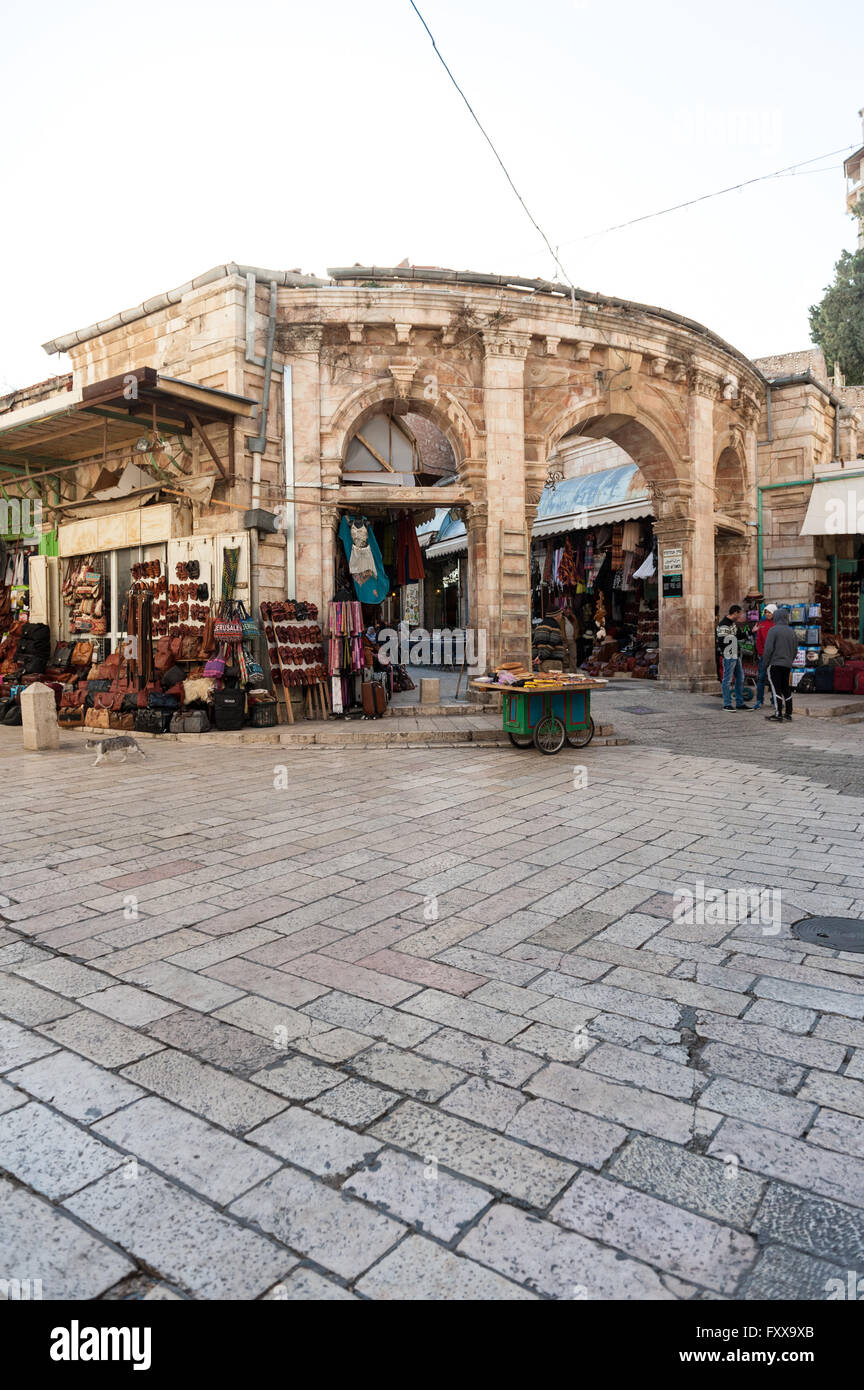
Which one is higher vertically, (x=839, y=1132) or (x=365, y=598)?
(x=365, y=598)

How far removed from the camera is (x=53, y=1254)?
1901 millimetres

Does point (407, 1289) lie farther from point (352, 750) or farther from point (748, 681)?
point (748, 681)

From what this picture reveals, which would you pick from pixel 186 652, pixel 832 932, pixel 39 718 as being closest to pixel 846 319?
pixel 186 652

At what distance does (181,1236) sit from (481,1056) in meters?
1.13

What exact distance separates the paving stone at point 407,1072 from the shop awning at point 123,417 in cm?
939

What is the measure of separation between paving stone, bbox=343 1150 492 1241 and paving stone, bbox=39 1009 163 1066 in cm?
103

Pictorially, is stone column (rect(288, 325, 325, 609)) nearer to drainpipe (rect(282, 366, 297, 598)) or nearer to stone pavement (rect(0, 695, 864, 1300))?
drainpipe (rect(282, 366, 297, 598))

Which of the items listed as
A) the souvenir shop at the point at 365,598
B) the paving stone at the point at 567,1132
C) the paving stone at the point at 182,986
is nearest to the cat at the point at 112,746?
the souvenir shop at the point at 365,598

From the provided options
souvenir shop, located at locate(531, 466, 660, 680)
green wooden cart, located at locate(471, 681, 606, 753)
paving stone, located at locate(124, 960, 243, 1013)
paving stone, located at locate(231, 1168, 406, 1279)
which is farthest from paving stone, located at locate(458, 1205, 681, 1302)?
souvenir shop, located at locate(531, 466, 660, 680)

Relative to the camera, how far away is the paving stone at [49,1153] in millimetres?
2152

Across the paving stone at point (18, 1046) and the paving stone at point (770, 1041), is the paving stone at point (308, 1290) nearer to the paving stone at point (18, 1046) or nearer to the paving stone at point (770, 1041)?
the paving stone at point (18, 1046)

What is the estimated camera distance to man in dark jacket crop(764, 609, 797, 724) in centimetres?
1269

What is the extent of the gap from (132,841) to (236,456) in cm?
796

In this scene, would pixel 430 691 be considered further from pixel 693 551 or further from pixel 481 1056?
pixel 481 1056
